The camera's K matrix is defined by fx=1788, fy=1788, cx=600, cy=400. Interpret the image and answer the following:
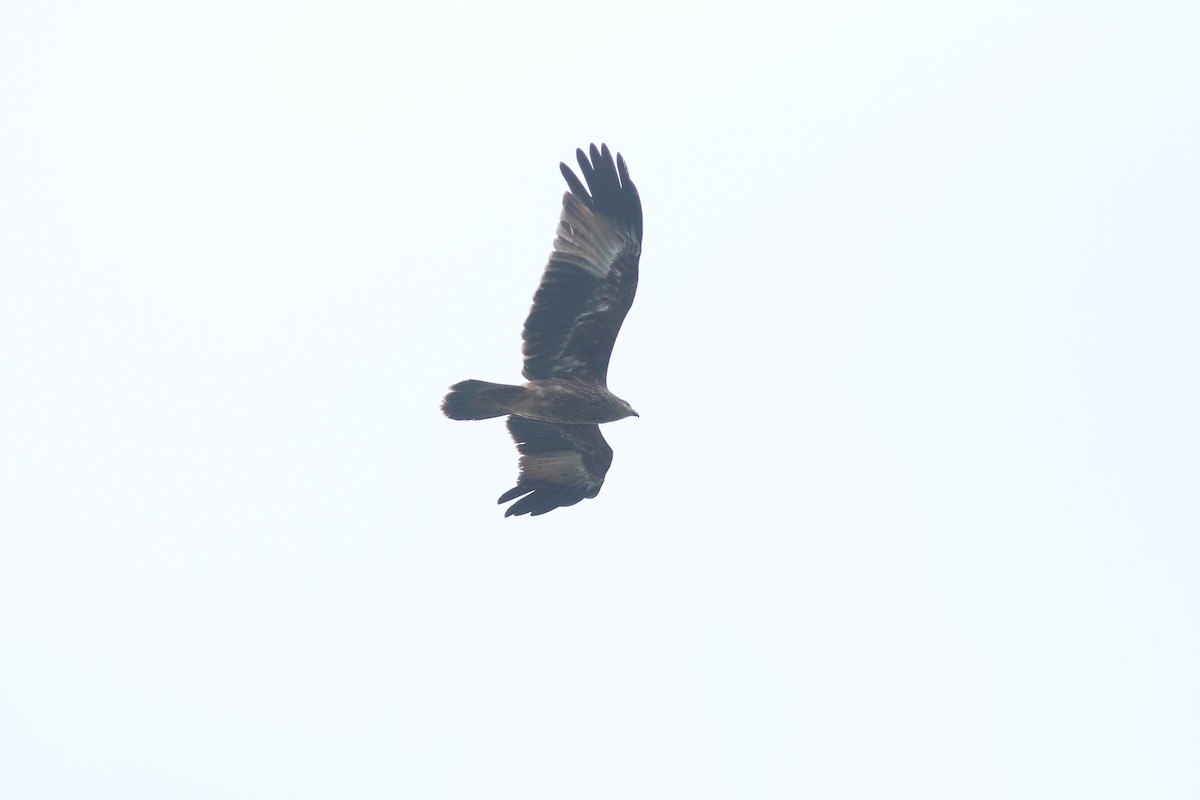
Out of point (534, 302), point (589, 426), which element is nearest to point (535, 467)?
point (589, 426)

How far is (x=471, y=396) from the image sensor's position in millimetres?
18812

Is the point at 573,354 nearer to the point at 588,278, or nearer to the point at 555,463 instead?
the point at 588,278

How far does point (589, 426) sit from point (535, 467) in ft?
2.55

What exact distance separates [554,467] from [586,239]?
297cm

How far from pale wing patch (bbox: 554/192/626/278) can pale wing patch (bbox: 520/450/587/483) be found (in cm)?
250

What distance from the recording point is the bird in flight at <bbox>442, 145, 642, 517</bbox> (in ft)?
60.4

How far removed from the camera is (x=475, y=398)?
18844 mm

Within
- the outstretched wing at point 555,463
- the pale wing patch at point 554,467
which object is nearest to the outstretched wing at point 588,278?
the outstretched wing at point 555,463

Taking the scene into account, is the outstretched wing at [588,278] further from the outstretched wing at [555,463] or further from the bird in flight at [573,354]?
the outstretched wing at [555,463]

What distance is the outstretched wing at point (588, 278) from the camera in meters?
18.4

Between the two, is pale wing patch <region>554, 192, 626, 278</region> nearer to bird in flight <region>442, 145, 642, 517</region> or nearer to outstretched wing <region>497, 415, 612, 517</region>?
bird in flight <region>442, 145, 642, 517</region>

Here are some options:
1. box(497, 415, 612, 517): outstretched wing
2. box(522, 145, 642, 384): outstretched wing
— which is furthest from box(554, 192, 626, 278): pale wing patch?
box(497, 415, 612, 517): outstretched wing

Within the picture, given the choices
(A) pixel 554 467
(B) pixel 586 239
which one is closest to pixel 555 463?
(A) pixel 554 467

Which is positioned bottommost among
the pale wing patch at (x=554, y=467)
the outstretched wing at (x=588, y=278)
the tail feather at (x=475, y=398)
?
the pale wing patch at (x=554, y=467)
